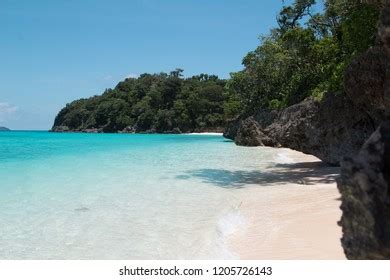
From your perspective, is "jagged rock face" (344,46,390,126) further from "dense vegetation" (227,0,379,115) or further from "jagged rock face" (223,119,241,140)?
"jagged rock face" (223,119,241,140)

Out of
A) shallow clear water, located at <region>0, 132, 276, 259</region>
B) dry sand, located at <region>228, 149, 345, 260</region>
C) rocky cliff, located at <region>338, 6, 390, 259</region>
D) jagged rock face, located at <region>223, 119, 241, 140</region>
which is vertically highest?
jagged rock face, located at <region>223, 119, 241, 140</region>

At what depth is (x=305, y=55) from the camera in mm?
23141

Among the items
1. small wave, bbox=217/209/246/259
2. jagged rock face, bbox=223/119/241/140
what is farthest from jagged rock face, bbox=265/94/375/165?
jagged rock face, bbox=223/119/241/140

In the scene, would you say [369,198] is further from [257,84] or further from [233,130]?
[233,130]

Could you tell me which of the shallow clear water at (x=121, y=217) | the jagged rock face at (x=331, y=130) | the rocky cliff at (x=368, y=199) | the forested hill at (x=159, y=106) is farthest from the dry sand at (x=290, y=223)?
the forested hill at (x=159, y=106)

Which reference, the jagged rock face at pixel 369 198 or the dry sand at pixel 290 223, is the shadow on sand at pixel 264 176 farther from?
the jagged rock face at pixel 369 198

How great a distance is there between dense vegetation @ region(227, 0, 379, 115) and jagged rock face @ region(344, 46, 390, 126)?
4.28 ft

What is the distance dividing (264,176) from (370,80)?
4935 mm

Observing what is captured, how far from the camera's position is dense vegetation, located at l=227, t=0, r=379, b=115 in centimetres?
1212

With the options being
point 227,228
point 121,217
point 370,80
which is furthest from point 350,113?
point 121,217

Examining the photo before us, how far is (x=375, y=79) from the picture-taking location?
8.70 m

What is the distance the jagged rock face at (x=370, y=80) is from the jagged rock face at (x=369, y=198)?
5.99 m

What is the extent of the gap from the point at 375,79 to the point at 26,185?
397 inches

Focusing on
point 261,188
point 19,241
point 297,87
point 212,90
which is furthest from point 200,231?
point 212,90
